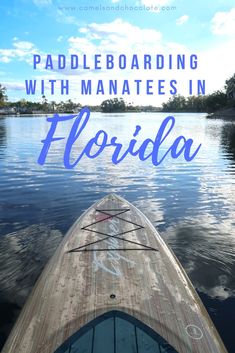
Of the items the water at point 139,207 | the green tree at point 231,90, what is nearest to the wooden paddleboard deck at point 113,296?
the water at point 139,207

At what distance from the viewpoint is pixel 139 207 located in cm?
1203

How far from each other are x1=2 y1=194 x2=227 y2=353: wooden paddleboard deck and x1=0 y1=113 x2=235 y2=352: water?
0.98 metres

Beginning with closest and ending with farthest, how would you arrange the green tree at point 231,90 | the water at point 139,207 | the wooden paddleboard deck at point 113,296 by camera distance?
the wooden paddleboard deck at point 113,296 < the water at point 139,207 < the green tree at point 231,90

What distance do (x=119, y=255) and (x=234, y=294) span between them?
7.67 feet

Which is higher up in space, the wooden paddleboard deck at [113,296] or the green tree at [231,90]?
the green tree at [231,90]

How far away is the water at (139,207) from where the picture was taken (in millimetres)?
7051

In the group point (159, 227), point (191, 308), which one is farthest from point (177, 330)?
point (159, 227)

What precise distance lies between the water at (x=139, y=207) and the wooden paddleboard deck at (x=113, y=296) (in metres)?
0.98

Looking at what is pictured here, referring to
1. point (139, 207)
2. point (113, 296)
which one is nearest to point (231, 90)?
point (139, 207)

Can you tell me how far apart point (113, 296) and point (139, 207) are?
6.85 meters

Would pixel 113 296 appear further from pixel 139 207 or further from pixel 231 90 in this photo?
pixel 231 90

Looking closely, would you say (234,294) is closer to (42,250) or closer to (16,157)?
(42,250)

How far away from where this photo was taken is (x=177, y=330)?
4.60 m

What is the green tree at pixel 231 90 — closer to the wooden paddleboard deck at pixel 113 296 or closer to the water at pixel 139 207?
the water at pixel 139 207
